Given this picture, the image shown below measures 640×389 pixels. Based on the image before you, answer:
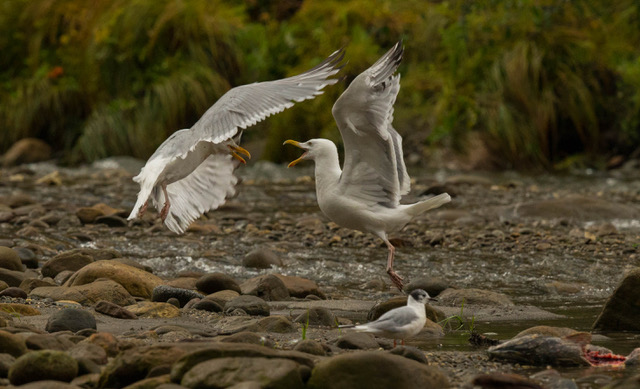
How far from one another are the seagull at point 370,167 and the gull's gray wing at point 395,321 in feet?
4.72

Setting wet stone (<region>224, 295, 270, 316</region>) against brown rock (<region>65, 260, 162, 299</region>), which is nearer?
wet stone (<region>224, 295, 270, 316</region>)

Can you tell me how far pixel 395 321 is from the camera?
4230 mm

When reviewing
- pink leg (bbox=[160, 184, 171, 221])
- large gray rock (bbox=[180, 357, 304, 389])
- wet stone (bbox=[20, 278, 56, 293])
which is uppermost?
large gray rock (bbox=[180, 357, 304, 389])

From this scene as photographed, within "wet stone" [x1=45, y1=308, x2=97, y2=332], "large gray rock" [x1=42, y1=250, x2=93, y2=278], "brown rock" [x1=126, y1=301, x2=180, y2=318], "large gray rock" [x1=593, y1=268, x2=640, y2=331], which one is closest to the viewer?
"wet stone" [x1=45, y1=308, x2=97, y2=332]

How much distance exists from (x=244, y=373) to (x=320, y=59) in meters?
12.8

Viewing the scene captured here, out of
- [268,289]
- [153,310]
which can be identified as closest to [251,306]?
[153,310]

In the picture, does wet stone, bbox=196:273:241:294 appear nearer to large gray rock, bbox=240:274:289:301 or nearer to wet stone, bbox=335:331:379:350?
large gray rock, bbox=240:274:289:301

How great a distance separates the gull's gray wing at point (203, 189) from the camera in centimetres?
686

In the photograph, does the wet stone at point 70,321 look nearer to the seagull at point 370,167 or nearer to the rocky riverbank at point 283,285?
the rocky riverbank at point 283,285

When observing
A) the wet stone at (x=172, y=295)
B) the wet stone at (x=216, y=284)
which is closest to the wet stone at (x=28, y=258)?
the wet stone at (x=216, y=284)

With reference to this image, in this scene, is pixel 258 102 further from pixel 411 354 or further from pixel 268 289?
pixel 411 354

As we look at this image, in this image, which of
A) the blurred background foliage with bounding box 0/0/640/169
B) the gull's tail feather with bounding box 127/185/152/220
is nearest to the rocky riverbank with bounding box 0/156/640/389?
the gull's tail feather with bounding box 127/185/152/220

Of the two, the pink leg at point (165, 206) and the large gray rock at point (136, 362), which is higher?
the large gray rock at point (136, 362)

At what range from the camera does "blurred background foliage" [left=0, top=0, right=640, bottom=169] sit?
14.5 m
